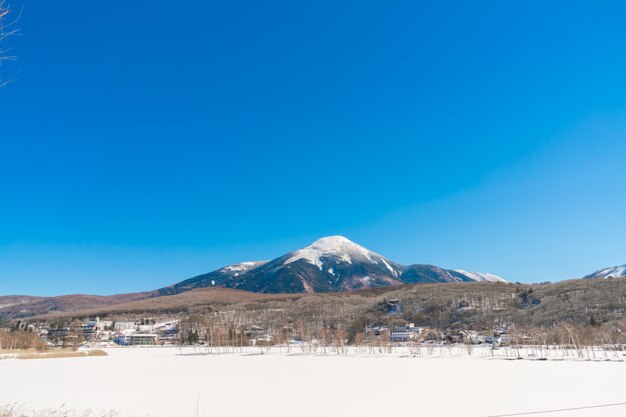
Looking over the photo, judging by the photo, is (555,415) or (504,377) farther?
(504,377)

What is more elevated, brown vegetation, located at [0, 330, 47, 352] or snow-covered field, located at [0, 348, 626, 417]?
snow-covered field, located at [0, 348, 626, 417]

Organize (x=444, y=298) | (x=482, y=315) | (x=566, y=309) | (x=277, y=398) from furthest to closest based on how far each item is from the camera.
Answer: (x=444, y=298), (x=482, y=315), (x=566, y=309), (x=277, y=398)

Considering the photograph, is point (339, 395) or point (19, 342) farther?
point (19, 342)

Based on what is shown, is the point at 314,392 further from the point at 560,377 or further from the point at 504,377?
the point at 560,377

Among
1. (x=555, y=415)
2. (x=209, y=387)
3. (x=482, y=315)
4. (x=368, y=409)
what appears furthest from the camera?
(x=482, y=315)

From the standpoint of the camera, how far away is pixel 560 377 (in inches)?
710

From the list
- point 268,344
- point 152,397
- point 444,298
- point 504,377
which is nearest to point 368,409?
point 152,397

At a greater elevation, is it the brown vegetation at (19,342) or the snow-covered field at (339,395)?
the snow-covered field at (339,395)

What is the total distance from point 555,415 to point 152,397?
38.4 feet

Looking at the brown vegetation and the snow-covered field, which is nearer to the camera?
the snow-covered field

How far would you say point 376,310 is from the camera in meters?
94.2

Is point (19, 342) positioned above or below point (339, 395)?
below

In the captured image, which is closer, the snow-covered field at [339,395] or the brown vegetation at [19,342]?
the snow-covered field at [339,395]

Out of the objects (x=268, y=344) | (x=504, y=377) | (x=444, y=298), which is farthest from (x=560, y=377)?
(x=444, y=298)
